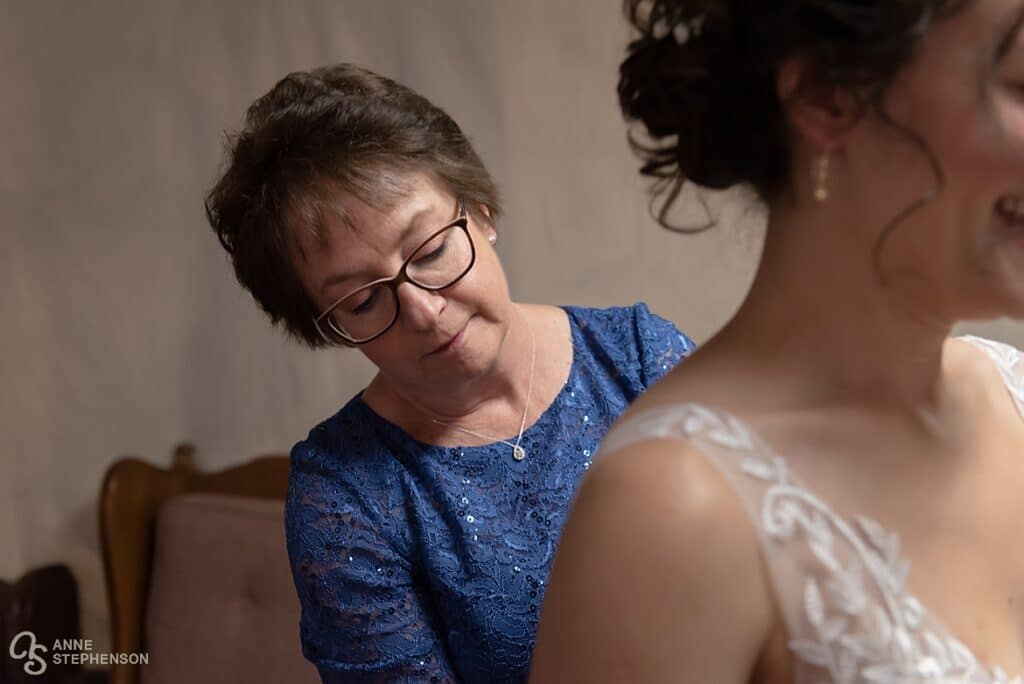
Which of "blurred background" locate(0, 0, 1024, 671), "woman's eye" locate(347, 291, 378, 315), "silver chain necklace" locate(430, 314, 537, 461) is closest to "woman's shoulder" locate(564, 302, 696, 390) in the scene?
"silver chain necklace" locate(430, 314, 537, 461)

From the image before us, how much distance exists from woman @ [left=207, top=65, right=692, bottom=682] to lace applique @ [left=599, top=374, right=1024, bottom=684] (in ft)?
2.04

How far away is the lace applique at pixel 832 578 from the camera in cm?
65

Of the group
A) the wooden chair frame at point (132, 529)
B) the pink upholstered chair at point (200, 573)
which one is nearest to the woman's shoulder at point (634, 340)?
the pink upholstered chair at point (200, 573)

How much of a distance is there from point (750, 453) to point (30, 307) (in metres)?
2.47

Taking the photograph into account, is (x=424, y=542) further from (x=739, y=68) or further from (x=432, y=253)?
(x=739, y=68)

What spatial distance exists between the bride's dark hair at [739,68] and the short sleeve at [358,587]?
2.21 feet

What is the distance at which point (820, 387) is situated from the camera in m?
0.70

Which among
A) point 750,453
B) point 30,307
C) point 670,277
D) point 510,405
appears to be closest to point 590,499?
point 750,453

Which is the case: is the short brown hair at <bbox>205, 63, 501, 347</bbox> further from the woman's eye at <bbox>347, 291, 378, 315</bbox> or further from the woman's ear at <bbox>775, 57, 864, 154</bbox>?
the woman's ear at <bbox>775, 57, 864, 154</bbox>

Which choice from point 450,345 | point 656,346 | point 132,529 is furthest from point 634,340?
point 132,529

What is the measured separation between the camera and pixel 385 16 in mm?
2250

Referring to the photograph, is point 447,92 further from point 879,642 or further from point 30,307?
point 879,642

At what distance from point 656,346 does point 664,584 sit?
857 millimetres

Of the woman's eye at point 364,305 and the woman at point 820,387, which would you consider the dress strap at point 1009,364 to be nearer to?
the woman at point 820,387
